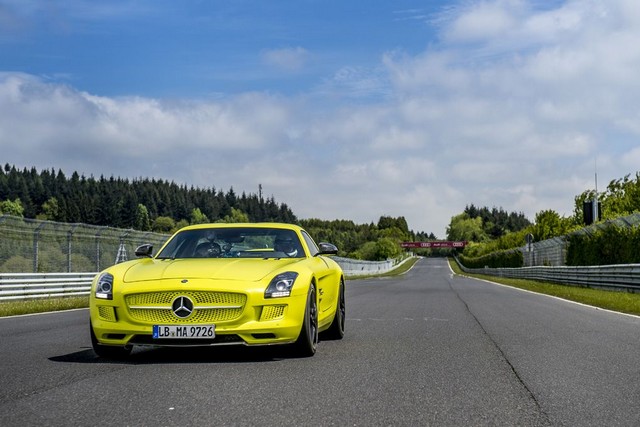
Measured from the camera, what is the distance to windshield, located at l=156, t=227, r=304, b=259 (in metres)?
8.27

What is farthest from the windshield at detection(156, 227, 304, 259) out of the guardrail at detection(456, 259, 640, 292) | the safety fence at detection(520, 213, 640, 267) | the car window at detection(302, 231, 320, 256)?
the safety fence at detection(520, 213, 640, 267)

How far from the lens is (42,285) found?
19812mm

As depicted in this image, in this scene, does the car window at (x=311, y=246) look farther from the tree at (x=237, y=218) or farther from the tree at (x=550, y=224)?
the tree at (x=237, y=218)

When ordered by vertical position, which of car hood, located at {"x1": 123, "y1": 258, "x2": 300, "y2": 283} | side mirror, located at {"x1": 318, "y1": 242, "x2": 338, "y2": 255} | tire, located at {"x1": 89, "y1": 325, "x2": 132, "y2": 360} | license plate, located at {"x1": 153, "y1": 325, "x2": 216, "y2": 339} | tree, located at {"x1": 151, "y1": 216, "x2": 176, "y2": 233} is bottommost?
tire, located at {"x1": 89, "y1": 325, "x2": 132, "y2": 360}

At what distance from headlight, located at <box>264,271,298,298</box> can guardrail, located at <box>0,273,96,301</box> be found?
1262 centimetres

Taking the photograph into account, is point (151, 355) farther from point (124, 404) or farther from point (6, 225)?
point (6, 225)

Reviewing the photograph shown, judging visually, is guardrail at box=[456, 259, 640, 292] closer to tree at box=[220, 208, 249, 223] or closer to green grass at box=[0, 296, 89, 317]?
green grass at box=[0, 296, 89, 317]

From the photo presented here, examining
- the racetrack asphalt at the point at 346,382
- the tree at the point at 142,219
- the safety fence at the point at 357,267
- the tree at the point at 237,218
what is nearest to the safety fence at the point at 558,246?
the safety fence at the point at 357,267

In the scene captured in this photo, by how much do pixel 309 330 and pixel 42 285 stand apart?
14457 mm

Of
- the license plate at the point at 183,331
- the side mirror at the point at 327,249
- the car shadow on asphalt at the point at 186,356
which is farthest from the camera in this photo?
the side mirror at the point at 327,249

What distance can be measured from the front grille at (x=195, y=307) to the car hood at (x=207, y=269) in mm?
215

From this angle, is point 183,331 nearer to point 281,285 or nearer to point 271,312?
point 271,312

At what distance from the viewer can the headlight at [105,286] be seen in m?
6.98

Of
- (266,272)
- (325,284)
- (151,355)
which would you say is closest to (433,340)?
(325,284)
